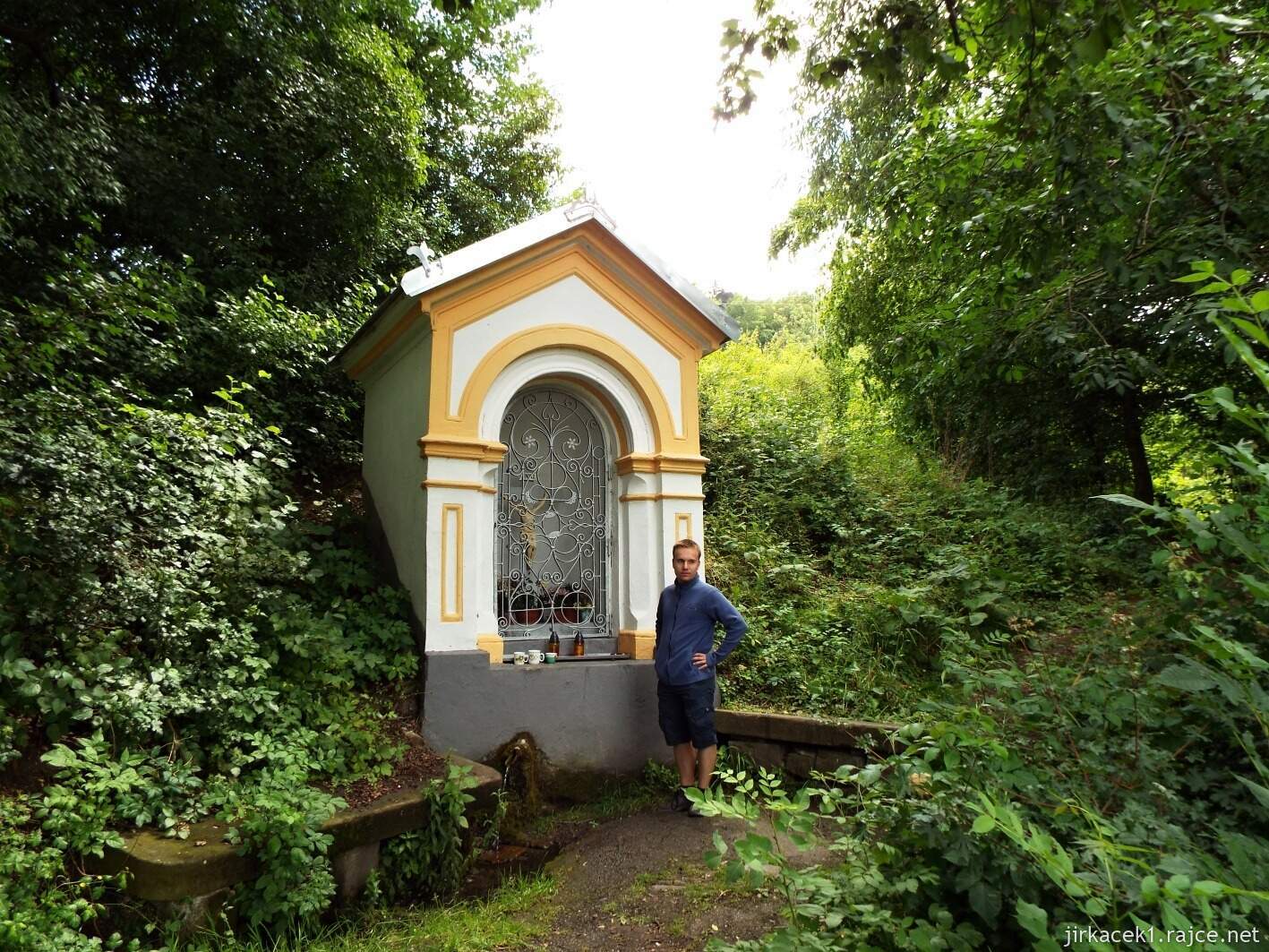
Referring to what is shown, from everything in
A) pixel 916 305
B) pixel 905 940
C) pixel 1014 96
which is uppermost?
pixel 916 305

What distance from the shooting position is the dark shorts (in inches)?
197

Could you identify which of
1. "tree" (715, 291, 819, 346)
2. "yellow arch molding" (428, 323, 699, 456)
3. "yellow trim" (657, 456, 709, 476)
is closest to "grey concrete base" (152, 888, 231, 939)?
"yellow arch molding" (428, 323, 699, 456)

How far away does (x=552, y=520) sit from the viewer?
6098mm

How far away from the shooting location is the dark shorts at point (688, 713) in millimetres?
5012

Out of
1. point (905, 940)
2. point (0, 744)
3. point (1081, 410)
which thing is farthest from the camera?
point (1081, 410)

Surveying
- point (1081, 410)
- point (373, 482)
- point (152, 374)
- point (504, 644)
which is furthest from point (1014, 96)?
point (152, 374)

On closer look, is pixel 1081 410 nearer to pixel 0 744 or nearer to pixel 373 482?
pixel 373 482

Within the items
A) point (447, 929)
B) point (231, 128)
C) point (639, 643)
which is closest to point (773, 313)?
point (231, 128)

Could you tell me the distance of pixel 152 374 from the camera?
21.9 feet

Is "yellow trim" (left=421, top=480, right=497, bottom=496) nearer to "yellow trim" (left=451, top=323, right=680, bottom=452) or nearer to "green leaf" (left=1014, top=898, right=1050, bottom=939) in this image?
"yellow trim" (left=451, top=323, right=680, bottom=452)

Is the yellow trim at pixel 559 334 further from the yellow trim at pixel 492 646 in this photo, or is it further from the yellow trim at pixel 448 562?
the yellow trim at pixel 492 646

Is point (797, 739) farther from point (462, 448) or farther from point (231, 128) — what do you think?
point (231, 128)

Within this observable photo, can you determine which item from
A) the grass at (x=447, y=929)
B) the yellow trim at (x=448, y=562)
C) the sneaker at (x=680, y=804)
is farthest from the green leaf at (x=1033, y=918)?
the yellow trim at (x=448, y=562)

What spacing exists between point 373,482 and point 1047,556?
603cm
